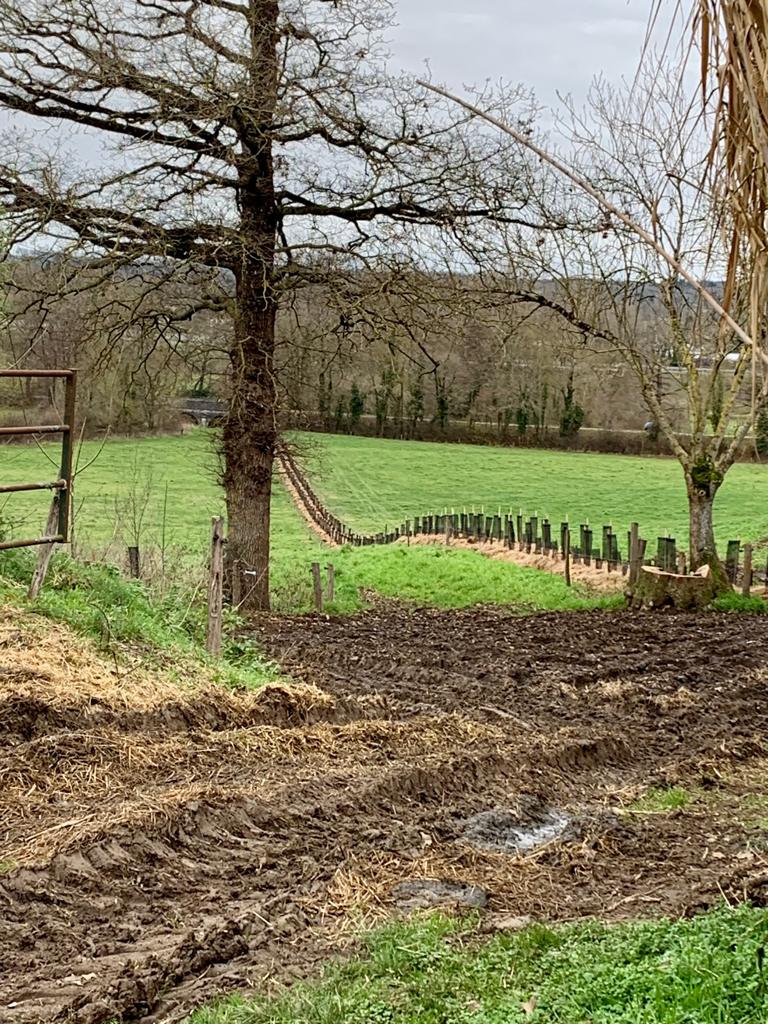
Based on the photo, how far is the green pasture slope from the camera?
20328 mm

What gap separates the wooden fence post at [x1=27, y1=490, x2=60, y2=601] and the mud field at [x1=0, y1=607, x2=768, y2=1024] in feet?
2.28

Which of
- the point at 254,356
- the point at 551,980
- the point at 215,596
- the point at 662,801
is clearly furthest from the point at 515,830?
the point at 254,356

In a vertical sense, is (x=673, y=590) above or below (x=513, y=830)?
below

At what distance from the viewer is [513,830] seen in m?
6.28

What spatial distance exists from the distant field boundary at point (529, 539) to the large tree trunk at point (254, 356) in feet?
2.50

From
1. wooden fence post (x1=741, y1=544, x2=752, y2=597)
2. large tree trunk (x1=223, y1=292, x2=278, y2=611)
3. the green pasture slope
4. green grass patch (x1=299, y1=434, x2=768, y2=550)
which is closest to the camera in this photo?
large tree trunk (x1=223, y1=292, x2=278, y2=611)

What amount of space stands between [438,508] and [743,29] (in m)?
39.8

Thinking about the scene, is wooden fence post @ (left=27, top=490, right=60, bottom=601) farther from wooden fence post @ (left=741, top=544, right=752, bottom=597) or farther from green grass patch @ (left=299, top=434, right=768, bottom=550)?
green grass patch @ (left=299, top=434, right=768, bottom=550)

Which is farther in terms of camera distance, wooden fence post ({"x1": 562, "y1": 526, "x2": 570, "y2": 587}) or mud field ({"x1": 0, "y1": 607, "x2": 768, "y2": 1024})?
wooden fence post ({"x1": 562, "y1": 526, "x2": 570, "y2": 587})

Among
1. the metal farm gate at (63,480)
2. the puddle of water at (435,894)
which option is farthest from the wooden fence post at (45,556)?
the puddle of water at (435,894)

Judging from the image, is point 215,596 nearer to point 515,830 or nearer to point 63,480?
point 63,480

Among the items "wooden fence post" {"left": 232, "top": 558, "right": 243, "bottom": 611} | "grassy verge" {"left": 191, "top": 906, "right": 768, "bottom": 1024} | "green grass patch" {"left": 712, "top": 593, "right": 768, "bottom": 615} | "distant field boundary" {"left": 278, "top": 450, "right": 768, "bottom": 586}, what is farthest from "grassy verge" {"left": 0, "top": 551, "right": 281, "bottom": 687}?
"green grass patch" {"left": 712, "top": 593, "right": 768, "bottom": 615}

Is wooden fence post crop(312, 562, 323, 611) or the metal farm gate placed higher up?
the metal farm gate

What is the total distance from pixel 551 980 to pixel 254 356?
46.9 feet
